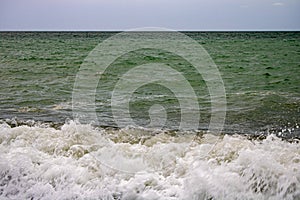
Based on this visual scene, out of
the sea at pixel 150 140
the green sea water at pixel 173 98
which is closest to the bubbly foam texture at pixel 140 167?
the sea at pixel 150 140

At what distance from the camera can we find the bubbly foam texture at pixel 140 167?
231 inches

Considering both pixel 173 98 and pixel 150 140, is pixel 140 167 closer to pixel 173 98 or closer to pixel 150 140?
pixel 150 140

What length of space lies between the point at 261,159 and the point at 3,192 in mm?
4197

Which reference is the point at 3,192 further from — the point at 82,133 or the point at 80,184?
the point at 82,133

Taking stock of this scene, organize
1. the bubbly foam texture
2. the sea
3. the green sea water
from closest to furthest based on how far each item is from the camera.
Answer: the bubbly foam texture, the sea, the green sea water

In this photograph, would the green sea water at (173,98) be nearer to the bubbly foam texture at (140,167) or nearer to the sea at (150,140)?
the sea at (150,140)

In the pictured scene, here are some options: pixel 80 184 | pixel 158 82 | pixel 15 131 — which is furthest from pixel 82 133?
pixel 158 82

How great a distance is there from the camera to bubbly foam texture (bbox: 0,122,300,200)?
5.88 meters

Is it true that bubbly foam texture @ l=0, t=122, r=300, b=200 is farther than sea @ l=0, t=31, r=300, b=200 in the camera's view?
No

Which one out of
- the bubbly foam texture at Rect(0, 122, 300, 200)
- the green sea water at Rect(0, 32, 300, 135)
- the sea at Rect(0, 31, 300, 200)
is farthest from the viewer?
the green sea water at Rect(0, 32, 300, 135)

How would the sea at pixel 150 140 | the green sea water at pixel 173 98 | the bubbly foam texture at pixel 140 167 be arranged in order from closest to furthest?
the bubbly foam texture at pixel 140 167, the sea at pixel 150 140, the green sea water at pixel 173 98

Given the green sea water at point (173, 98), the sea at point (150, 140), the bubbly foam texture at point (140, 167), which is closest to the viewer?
the bubbly foam texture at point (140, 167)

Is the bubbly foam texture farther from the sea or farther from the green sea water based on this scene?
the green sea water

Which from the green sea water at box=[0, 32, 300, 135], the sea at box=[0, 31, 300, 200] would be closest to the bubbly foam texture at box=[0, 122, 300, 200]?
the sea at box=[0, 31, 300, 200]
